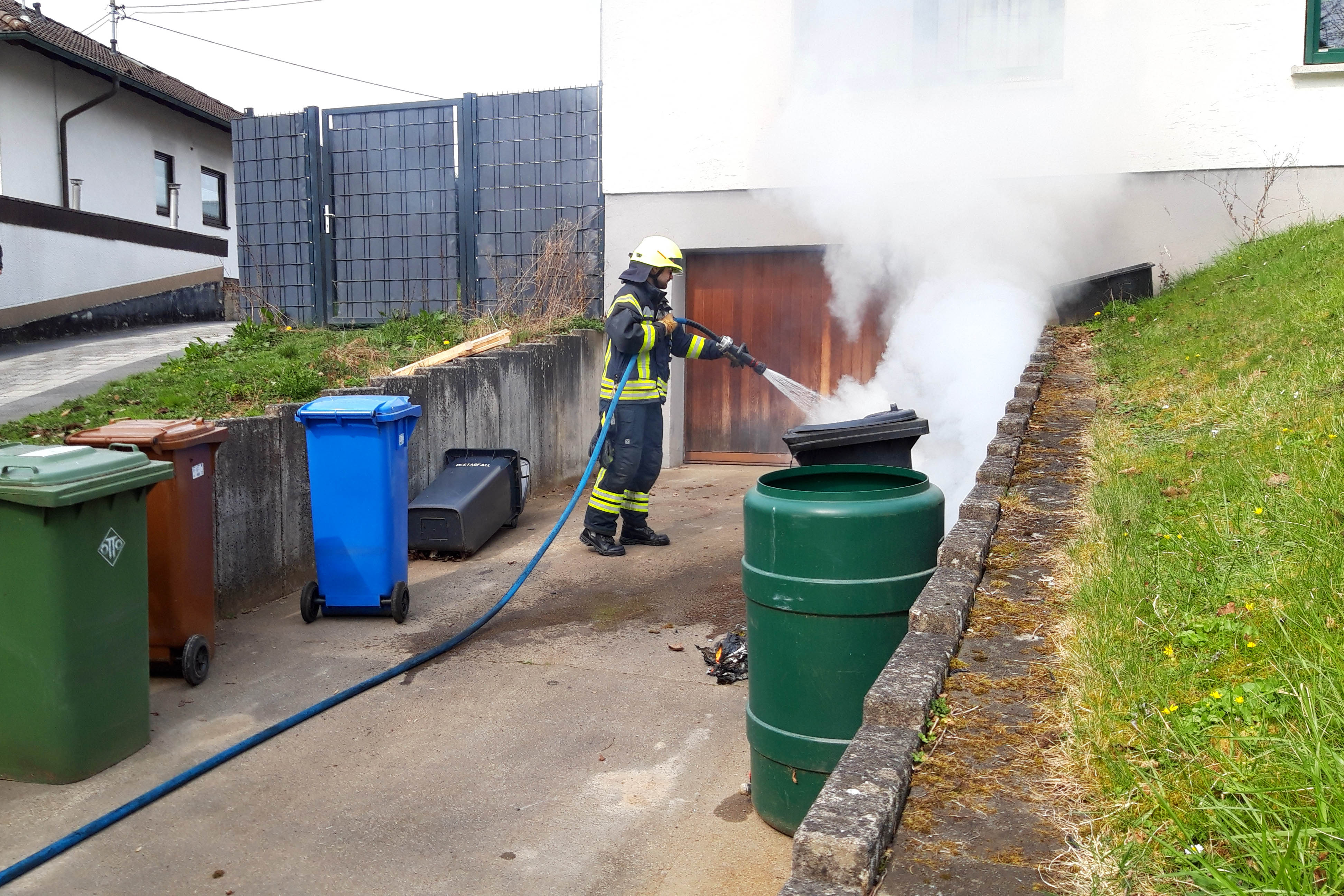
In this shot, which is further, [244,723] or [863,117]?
[863,117]

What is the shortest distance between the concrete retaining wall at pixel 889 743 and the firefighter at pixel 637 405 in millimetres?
3364

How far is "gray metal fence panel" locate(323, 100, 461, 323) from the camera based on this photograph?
35.1ft

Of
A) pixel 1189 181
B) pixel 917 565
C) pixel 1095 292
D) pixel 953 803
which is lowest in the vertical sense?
pixel 953 803

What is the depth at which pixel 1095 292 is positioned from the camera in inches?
332

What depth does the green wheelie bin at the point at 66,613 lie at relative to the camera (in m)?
3.53

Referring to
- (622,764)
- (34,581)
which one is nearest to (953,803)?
(622,764)

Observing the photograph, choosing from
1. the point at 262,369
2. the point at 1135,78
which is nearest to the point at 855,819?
the point at 262,369

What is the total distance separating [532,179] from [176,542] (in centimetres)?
662

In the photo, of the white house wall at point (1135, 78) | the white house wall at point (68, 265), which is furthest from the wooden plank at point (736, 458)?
the white house wall at point (68, 265)

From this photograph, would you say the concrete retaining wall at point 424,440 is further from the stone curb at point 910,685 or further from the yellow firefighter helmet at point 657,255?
the stone curb at point 910,685

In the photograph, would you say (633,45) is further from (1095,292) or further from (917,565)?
(917,565)

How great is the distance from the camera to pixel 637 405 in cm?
→ 696

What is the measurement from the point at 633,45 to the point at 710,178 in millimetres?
1370

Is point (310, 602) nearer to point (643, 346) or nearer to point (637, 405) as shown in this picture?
point (637, 405)
